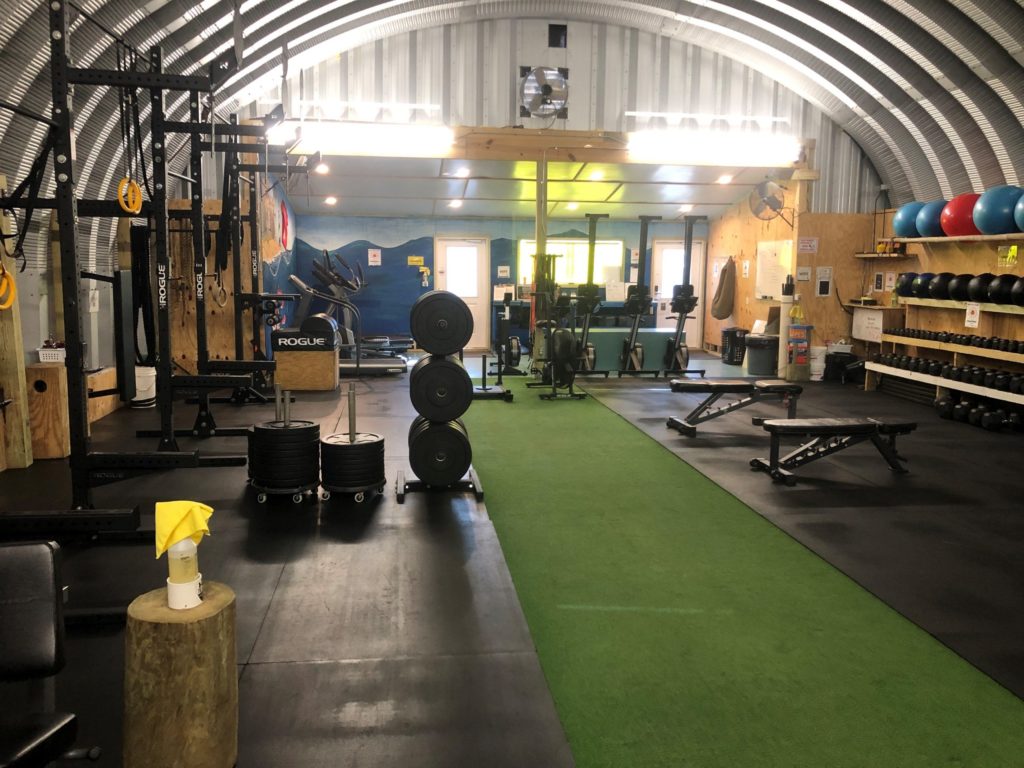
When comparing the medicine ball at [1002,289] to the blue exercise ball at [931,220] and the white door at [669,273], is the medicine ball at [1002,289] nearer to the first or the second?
the blue exercise ball at [931,220]

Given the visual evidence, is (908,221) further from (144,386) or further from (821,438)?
(144,386)

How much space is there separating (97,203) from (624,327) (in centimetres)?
870

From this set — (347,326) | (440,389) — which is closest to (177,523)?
(440,389)

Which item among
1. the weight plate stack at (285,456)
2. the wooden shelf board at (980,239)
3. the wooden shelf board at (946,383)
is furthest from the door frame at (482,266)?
the weight plate stack at (285,456)

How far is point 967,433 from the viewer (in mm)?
7160

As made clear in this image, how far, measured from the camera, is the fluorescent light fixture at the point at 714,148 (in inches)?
415

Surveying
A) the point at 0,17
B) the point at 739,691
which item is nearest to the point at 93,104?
the point at 0,17

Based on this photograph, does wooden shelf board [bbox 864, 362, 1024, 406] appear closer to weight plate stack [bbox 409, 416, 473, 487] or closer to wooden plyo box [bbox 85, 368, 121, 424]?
weight plate stack [bbox 409, 416, 473, 487]

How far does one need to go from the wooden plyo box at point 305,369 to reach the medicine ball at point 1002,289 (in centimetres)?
686

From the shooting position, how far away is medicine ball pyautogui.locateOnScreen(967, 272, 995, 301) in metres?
7.82

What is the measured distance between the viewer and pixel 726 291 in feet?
43.1

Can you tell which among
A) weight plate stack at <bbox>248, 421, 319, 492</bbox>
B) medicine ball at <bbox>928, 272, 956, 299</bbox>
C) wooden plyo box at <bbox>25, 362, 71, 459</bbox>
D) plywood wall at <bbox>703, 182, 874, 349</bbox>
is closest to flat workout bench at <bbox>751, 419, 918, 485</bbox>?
weight plate stack at <bbox>248, 421, 319, 492</bbox>

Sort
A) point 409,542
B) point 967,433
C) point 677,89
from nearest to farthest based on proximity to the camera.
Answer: point 409,542 → point 967,433 → point 677,89

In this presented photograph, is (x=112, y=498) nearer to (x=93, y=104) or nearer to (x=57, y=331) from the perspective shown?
(x=57, y=331)
